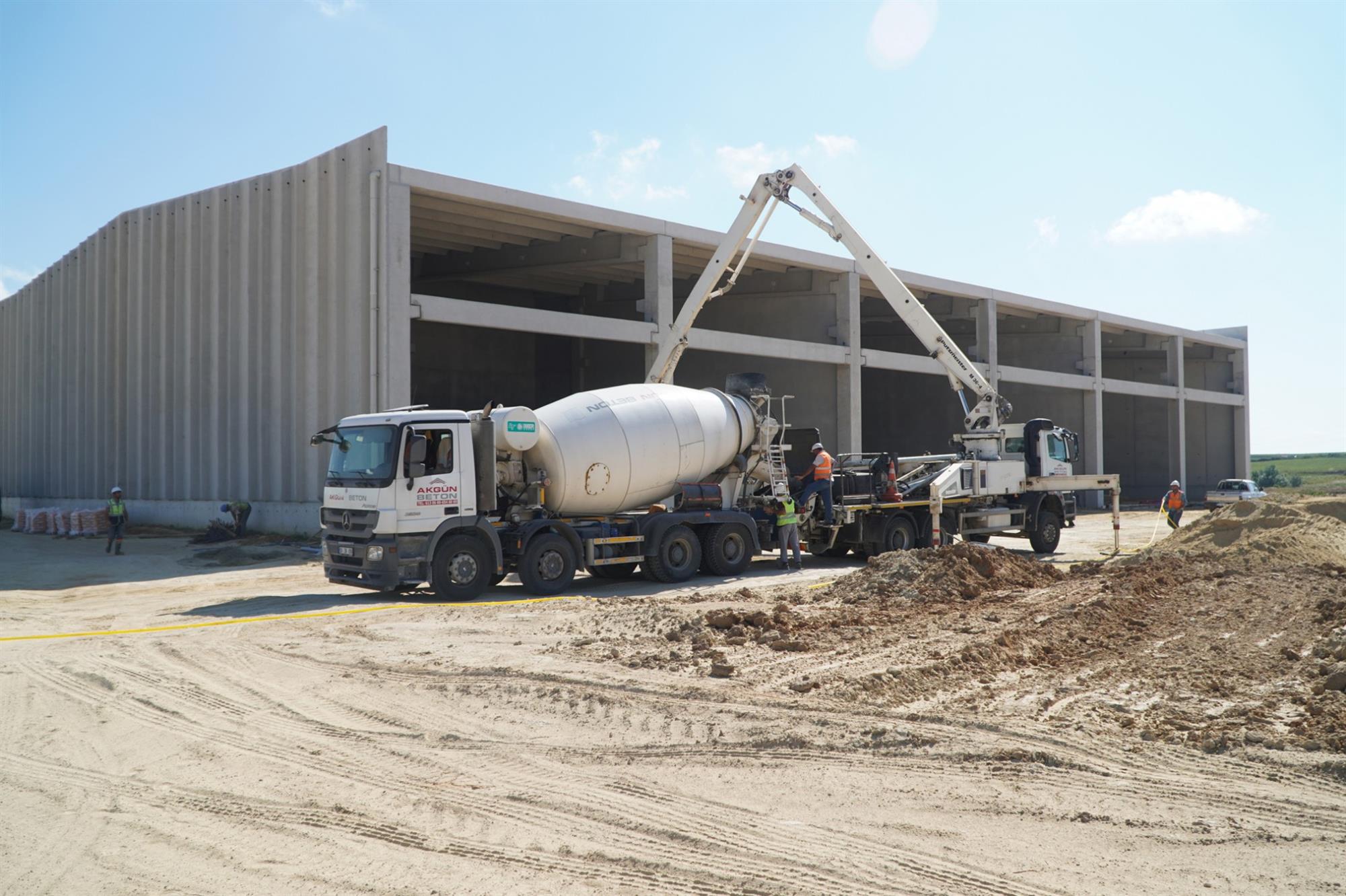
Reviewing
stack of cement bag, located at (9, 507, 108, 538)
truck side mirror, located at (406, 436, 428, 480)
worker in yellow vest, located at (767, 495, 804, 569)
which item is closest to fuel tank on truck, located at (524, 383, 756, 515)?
worker in yellow vest, located at (767, 495, 804, 569)

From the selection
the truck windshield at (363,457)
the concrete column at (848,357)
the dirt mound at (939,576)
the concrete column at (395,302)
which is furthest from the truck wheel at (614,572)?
the concrete column at (848,357)

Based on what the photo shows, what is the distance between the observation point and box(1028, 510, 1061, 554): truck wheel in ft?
72.4

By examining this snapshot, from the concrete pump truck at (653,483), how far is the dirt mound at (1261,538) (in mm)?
2424

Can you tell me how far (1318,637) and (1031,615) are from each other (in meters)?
2.81

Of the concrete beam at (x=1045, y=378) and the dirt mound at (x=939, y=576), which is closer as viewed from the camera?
the dirt mound at (x=939, y=576)

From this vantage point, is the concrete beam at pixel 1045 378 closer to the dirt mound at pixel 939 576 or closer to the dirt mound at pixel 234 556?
the dirt mound at pixel 939 576

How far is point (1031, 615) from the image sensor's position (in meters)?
11.7

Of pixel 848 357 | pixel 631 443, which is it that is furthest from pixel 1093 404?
pixel 631 443

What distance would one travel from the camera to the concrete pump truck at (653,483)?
13898mm

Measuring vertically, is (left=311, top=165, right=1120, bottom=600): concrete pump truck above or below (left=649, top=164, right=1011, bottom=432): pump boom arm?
below

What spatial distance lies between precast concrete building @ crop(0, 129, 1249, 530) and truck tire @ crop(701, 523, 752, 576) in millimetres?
8658

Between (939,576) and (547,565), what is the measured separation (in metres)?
5.65

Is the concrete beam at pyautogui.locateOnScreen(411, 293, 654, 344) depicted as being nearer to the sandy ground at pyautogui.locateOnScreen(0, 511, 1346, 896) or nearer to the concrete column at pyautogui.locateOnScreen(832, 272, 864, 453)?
the concrete column at pyautogui.locateOnScreen(832, 272, 864, 453)

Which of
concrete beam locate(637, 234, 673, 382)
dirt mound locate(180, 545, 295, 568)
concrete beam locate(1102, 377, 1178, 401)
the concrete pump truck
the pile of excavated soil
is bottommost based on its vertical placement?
dirt mound locate(180, 545, 295, 568)
